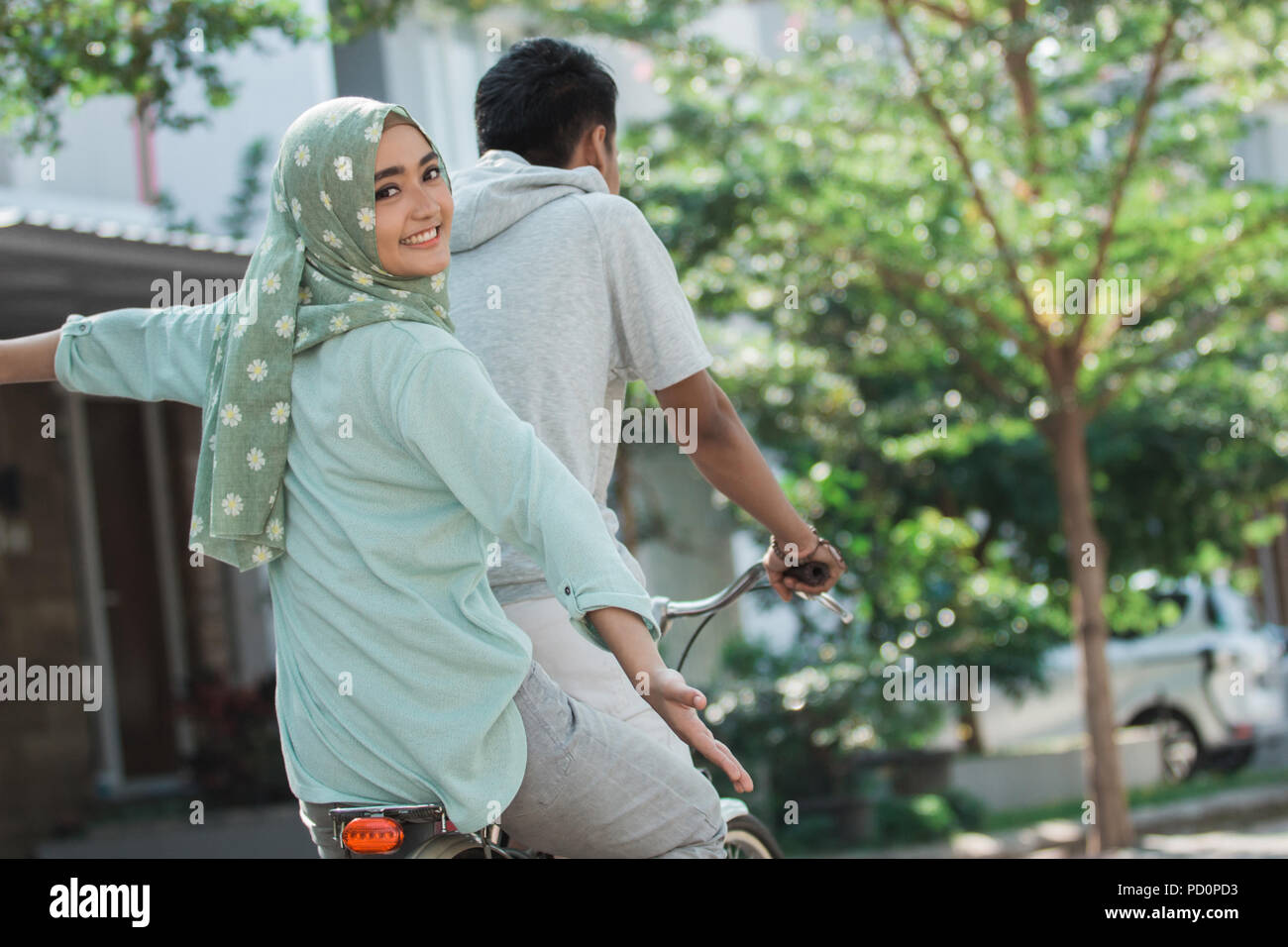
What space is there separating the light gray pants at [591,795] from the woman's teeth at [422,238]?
0.63m

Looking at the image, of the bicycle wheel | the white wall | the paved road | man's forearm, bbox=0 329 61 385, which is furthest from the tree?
man's forearm, bbox=0 329 61 385

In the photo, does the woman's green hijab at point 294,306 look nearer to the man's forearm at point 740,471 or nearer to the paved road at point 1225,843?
the man's forearm at point 740,471

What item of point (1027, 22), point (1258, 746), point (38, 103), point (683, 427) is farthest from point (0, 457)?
point (1258, 746)

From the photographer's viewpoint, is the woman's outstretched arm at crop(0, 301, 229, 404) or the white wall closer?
the woman's outstretched arm at crop(0, 301, 229, 404)

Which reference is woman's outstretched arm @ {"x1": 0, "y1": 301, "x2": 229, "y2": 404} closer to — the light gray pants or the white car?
the light gray pants

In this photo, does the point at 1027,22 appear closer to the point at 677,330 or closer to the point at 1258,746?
the point at 677,330

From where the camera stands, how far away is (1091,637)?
9.61 meters

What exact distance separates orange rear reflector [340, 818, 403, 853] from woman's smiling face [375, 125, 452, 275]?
2.45ft

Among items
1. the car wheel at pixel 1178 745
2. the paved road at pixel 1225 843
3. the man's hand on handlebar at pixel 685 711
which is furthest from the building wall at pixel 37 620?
the car wheel at pixel 1178 745

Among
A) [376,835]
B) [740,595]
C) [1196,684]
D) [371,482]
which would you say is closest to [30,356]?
[371,482]

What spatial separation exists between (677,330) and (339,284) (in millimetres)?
637

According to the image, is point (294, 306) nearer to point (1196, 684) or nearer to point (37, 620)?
point (37, 620)

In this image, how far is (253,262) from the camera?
217 cm

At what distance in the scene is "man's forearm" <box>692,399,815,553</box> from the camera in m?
2.67
